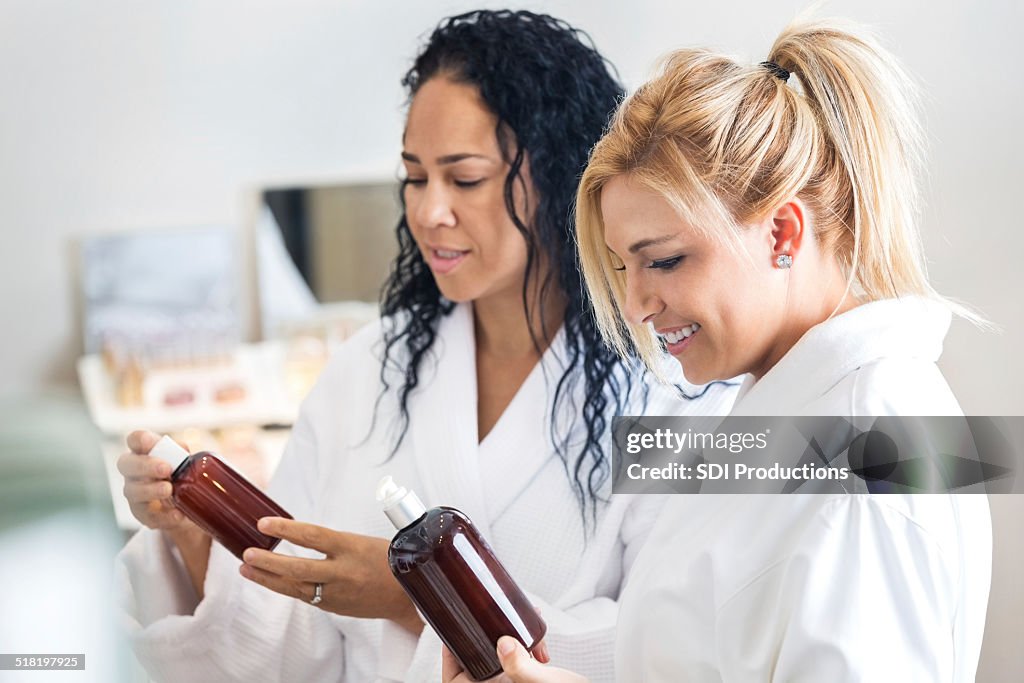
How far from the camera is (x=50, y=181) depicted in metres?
2.98

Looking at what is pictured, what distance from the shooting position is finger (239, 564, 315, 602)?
0.97 metres

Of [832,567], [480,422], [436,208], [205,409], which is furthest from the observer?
[205,409]

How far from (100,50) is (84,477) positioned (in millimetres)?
2565

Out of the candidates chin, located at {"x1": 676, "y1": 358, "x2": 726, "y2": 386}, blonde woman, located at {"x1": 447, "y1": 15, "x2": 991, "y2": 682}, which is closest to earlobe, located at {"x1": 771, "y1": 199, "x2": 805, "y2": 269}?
blonde woman, located at {"x1": 447, "y1": 15, "x2": 991, "y2": 682}

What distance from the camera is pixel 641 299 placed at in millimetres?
822

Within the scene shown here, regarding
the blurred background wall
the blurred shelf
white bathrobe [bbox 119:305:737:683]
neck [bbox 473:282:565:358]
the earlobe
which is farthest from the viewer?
the blurred background wall

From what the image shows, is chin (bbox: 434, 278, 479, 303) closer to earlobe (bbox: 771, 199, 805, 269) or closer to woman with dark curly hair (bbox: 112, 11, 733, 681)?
woman with dark curly hair (bbox: 112, 11, 733, 681)

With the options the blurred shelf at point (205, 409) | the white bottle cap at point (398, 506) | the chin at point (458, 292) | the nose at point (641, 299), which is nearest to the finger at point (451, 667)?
the white bottle cap at point (398, 506)

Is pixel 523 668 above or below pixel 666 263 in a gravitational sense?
below

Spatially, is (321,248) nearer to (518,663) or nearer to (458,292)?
(458,292)

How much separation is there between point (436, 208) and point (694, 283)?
386mm

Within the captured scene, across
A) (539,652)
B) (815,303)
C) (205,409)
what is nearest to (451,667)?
(539,652)

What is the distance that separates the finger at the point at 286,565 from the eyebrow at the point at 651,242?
440 millimetres

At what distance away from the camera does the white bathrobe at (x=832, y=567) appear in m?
0.68
